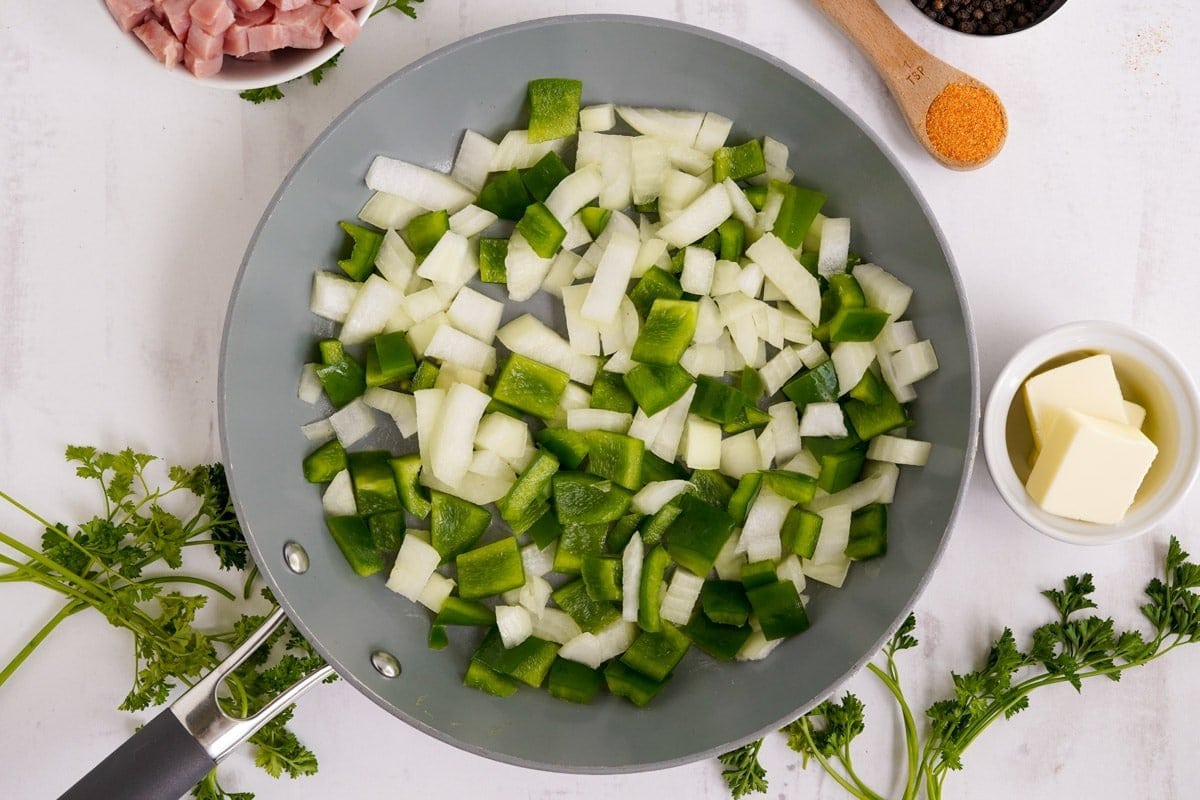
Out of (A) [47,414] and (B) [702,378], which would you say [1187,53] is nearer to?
(B) [702,378]

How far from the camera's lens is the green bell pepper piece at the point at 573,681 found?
1829 millimetres

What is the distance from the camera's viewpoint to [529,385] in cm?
180

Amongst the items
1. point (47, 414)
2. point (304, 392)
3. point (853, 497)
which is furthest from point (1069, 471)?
point (47, 414)

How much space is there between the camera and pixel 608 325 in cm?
183

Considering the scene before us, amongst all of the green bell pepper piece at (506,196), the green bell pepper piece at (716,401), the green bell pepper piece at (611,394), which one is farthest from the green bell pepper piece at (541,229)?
the green bell pepper piece at (716,401)

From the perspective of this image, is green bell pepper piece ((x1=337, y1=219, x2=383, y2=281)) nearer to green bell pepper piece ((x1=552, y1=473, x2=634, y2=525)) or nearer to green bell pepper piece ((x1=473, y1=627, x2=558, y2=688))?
green bell pepper piece ((x1=552, y1=473, x2=634, y2=525))

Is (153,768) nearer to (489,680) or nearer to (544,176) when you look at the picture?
(489,680)

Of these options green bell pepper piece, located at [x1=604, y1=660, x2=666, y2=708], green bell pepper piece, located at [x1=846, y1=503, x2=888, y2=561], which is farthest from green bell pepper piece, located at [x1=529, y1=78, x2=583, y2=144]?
green bell pepper piece, located at [x1=604, y1=660, x2=666, y2=708]

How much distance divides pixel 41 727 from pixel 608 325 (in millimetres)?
1359

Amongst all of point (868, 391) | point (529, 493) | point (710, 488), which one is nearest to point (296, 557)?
point (529, 493)

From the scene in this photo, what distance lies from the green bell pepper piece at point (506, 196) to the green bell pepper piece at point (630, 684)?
2.88 feet

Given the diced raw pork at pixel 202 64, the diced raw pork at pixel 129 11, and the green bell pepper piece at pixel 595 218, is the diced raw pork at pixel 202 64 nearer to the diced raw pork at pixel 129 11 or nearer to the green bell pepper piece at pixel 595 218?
the diced raw pork at pixel 129 11

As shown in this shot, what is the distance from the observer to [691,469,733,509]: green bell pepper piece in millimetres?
1846

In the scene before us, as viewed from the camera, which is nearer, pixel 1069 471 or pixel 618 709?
pixel 1069 471
